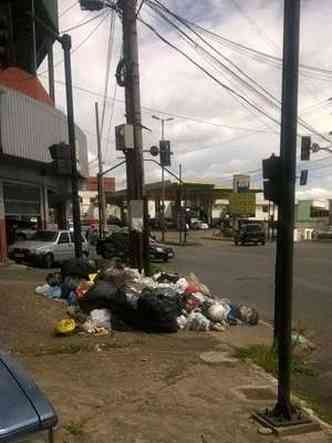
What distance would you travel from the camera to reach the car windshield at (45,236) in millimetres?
23567

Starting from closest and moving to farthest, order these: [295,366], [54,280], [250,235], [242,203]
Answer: [295,366] → [54,280] → [250,235] → [242,203]

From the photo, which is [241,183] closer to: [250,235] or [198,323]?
[250,235]

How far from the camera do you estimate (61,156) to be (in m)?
14.7

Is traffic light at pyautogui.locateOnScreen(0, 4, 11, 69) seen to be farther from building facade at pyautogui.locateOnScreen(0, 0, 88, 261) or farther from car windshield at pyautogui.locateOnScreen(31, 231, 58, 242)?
car windshield at pyautogui.locateOnScreen(31, 231, 58, 242)

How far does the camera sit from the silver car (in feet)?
74.1

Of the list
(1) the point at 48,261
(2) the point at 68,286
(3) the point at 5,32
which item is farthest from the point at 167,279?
(1) the point at 48,261

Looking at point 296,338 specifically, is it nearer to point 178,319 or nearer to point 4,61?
point 178,319

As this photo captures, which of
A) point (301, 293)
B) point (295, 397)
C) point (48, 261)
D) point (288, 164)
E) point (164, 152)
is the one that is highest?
point (164, 152)

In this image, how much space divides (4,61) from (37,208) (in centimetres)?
2183

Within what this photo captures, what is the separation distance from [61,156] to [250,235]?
114 ft

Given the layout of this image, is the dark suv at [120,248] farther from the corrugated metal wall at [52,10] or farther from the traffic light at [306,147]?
the corrugated metal wall at [52,10]

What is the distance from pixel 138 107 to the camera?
15.1 meters

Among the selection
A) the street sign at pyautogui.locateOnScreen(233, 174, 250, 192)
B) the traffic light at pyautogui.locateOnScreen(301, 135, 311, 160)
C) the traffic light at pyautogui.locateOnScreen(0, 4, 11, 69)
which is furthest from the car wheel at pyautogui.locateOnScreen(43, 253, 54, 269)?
the street sign at pyautogui.locateOnScreen(233, 174, 250, 192)

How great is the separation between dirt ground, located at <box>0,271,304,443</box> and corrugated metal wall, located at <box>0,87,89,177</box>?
12.4 m
